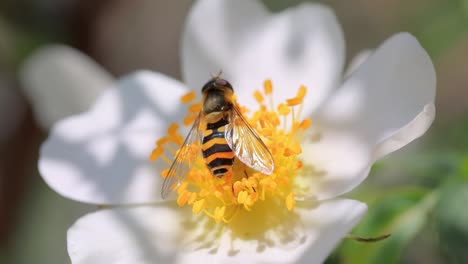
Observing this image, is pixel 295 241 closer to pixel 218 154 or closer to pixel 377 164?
pixel 218 154

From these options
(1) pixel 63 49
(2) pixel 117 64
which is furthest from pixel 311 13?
(2) pixel 117 64

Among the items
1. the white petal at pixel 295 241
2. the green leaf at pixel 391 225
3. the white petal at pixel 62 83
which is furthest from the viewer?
the white petal at pixel 62 83

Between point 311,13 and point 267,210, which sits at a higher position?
point 311,13

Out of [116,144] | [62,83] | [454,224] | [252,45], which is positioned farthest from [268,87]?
[62,83]

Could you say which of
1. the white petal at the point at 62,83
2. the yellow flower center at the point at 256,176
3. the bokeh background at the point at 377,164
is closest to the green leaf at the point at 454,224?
the bokeh background at the point at 377,164

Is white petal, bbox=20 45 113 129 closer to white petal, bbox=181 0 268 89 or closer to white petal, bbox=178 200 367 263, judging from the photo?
white petal, bbox=181 0 268 89

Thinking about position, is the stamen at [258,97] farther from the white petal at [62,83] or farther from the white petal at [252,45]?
the white petal at [62,83]

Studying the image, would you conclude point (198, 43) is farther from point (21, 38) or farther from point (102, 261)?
point (21, 38)

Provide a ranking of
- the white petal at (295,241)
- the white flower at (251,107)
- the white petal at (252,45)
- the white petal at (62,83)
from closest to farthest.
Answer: the white petal at (295,241) < the white flower at (251,107) < the white petal at (252,45) < the white petal at (62,83)
